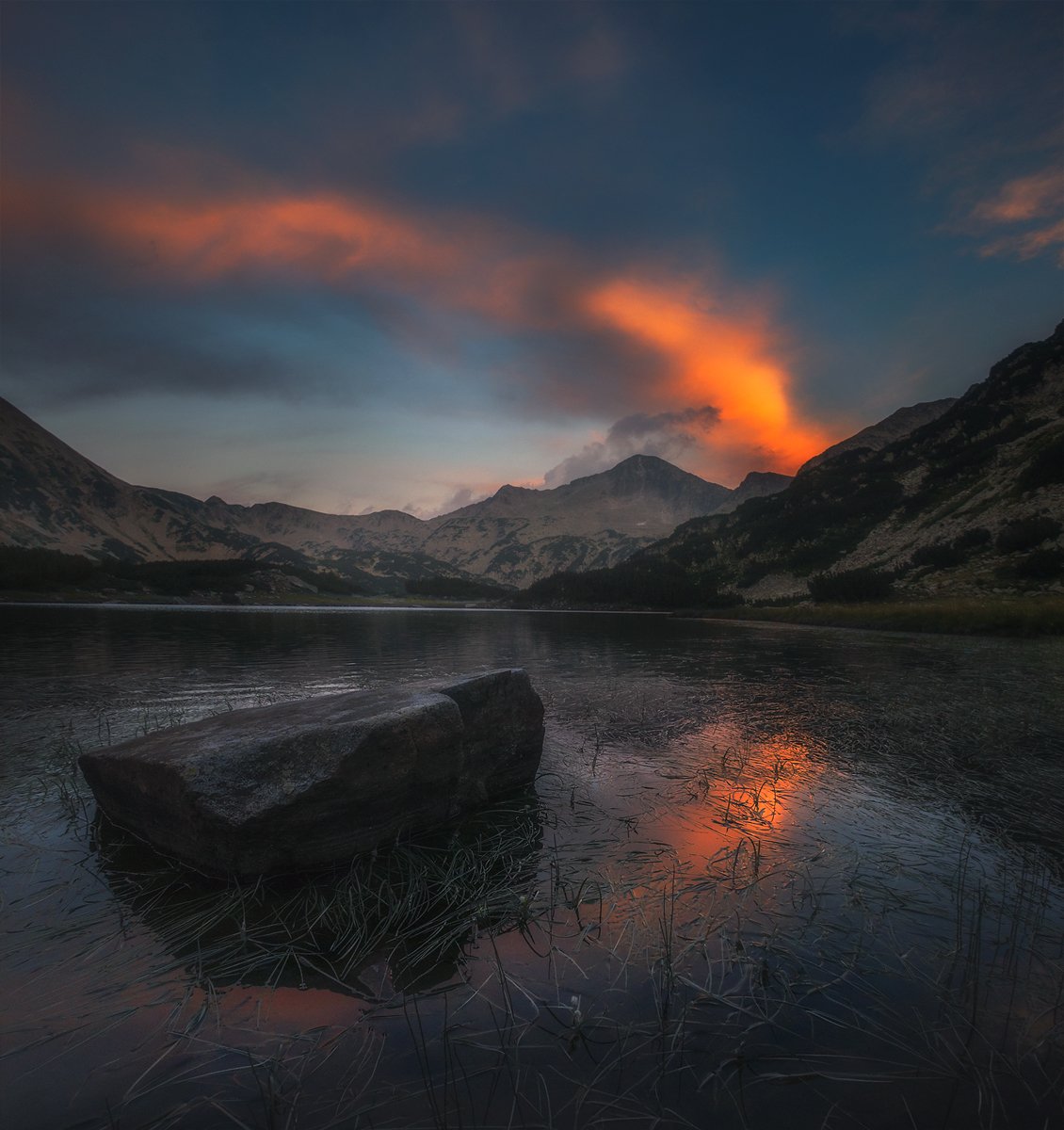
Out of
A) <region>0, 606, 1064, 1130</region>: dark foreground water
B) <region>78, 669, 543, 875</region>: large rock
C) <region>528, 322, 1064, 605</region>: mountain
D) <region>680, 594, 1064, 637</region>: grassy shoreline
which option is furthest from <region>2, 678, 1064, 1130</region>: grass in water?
<region>528, 322, 1064, 605</region>: mountain

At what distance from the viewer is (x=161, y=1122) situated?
11.8ft

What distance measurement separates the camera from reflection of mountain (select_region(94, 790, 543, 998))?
543 cm

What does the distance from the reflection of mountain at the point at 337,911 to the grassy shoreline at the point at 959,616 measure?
55633mm

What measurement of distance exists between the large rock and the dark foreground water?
0.48m

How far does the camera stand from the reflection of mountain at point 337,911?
17.8 feet

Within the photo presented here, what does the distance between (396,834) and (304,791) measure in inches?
76.6

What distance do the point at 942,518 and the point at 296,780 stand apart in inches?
5316

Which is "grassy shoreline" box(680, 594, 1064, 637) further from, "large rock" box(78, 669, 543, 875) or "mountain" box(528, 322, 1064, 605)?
"large rock" box(78, 669, 543, 875)

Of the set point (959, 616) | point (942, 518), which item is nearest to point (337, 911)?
point (959, 616)

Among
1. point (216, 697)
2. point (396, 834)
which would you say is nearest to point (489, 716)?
point (396, 834)

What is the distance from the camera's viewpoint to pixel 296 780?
287 inches

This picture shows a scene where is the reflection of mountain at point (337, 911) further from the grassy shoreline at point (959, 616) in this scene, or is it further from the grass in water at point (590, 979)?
the grassy shoreline at point (959, 616)

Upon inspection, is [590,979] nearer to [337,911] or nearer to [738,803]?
[337,911]

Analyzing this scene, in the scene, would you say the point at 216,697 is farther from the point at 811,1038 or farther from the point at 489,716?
the point at 811,1038
